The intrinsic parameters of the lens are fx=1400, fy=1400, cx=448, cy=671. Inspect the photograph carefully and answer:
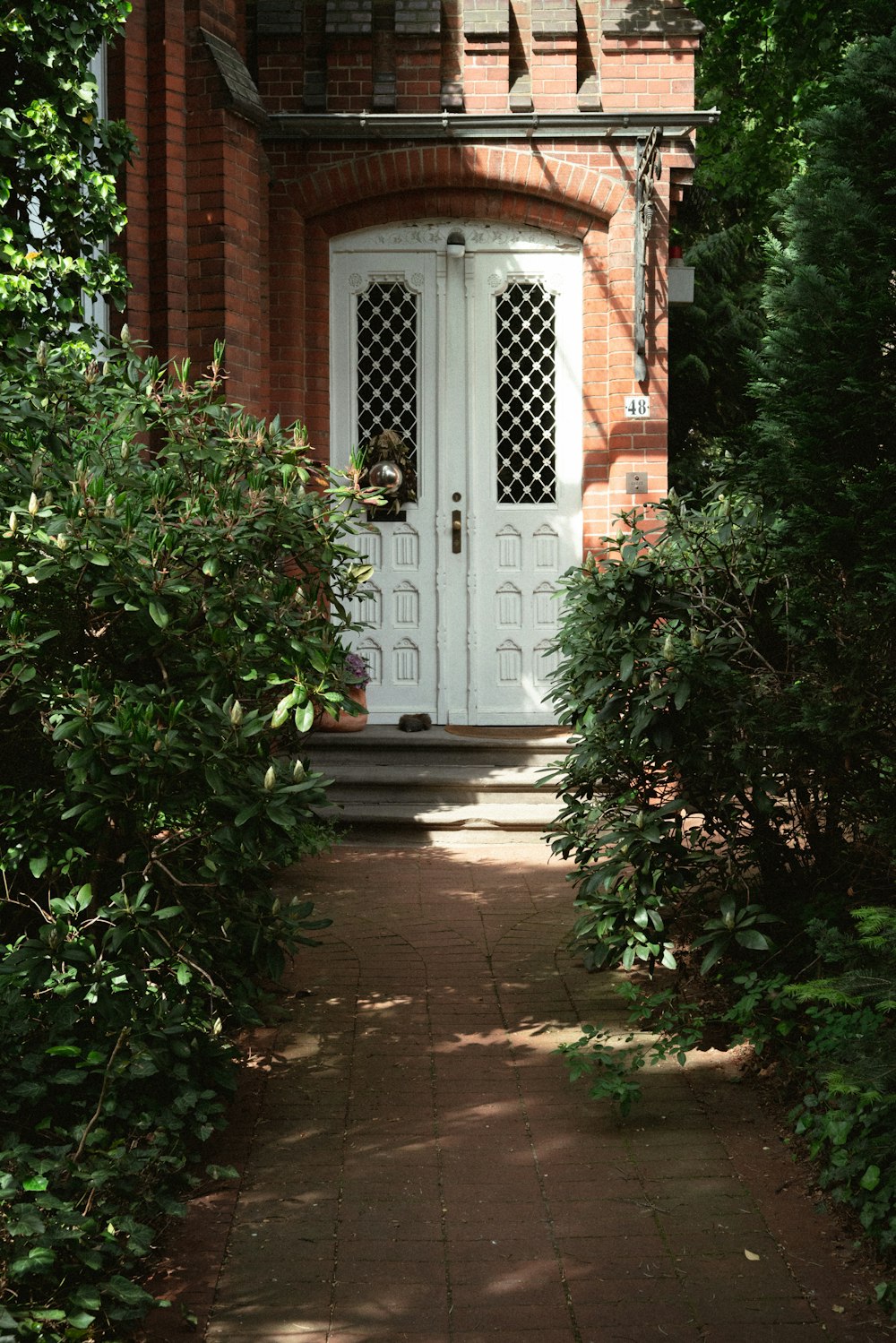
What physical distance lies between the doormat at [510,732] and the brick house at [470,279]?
0.17 metres

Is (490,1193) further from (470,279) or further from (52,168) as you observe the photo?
(470,279)

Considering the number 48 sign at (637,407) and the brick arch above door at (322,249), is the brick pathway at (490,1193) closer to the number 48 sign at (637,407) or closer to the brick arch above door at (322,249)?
the number 48 sign at (637,407)

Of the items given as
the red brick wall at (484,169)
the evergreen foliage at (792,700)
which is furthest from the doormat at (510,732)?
the evergreen foliage at (792,700)

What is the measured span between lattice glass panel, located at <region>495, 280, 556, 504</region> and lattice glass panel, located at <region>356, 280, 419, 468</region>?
23.6 inches

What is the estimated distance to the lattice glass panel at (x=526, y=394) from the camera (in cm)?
965

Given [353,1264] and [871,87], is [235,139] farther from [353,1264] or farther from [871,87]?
[353,1264]

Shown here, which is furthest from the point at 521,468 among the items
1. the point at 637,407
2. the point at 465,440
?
the point at 637,407

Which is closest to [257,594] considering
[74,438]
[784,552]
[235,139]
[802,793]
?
[74,438]

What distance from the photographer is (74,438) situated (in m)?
4.24

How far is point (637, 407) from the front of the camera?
9.30 m

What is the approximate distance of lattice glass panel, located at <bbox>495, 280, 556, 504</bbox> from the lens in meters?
9.65

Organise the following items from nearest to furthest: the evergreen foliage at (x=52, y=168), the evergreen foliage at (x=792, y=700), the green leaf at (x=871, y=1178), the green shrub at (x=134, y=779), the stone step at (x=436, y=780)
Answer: the green leaf at (x=871, y=1178) → the green shrub at (x=134, y=779) → the evergreen foliage at (x=792, y=700) → the evergreen foliage at (x=52, y=168) → the stone step at (x=436, y=780)

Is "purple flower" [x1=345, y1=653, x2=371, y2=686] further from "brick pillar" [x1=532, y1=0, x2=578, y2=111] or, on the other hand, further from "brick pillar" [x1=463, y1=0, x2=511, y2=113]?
"brick pillar" [x1=532, y1=0, x2=578, y2=111]

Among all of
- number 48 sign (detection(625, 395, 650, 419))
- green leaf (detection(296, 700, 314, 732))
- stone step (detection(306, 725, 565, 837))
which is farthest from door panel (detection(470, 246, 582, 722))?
green leaf (detection(296, 700, 314, 732))
